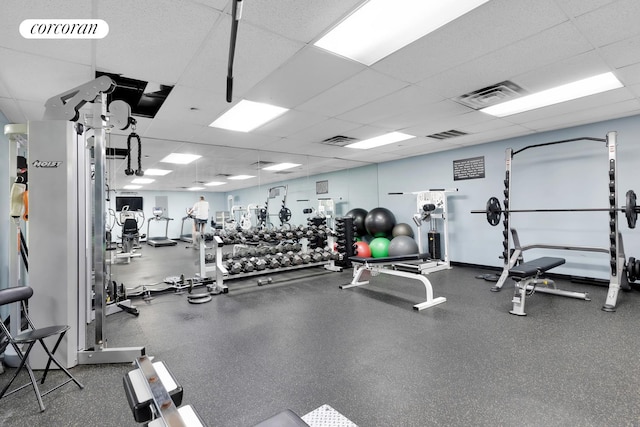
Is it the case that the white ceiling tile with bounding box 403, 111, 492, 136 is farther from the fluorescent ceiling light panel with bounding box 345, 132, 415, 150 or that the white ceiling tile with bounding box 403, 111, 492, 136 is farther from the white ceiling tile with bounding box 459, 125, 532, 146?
the white ceiling tile with bounding box 459, 125, 532, 146

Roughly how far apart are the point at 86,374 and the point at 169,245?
715 cm

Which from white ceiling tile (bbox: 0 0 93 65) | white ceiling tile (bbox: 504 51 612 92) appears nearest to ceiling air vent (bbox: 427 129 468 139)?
white ceiling tile (bbox: 504 51 612 92)

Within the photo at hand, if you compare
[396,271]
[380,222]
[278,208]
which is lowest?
[396,271]

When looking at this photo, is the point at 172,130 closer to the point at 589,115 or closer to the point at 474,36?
the point at 474,36

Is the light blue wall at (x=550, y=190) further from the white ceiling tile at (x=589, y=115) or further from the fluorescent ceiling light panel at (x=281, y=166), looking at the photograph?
the fluorescent ceiling light panel at (x=281, y=166)

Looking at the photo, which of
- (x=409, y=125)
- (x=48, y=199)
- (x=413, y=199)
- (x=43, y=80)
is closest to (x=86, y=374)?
(x=48, y=199)

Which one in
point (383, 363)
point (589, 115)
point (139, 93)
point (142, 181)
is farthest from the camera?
point (142, 181)

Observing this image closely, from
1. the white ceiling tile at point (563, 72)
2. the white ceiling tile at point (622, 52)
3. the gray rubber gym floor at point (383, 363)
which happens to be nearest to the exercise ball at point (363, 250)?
the gray rubber gym floor at point (383, 363)

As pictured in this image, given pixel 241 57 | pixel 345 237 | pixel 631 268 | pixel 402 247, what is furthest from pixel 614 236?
pixel 241 57

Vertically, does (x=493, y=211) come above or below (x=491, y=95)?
below

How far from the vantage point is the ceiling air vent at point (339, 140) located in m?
4.47

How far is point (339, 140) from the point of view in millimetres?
4637

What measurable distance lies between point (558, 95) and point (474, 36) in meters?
1.79

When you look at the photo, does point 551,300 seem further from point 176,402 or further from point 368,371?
point 176,402
